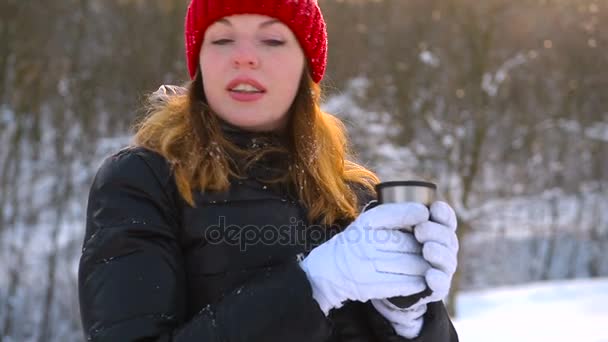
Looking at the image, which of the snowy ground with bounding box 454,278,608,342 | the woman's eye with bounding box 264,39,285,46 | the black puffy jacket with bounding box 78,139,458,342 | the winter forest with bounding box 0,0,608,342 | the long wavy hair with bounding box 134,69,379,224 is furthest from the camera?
the winter forest with bounding box 0,0,608,342

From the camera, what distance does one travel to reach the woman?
1.14 m

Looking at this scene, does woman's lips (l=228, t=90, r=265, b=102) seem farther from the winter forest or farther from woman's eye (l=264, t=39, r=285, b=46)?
the winter forest

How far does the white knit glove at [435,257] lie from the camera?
1150mm

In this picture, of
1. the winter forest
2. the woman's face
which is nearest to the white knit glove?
the woman's face

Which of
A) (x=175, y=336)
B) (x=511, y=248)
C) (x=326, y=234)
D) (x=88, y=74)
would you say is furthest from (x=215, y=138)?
(x=511, y=248)

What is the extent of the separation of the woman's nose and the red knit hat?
9 cm

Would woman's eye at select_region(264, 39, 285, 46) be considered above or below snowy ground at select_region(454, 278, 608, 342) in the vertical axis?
above

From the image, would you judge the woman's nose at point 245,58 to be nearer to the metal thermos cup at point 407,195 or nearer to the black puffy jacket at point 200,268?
the black puffy jacket at point 200,268

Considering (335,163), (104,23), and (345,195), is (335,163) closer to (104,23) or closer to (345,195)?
(345,195)

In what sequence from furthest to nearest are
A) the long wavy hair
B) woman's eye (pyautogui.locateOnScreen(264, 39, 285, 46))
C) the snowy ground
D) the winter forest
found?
1. the winter forest
2. the snowy ground
3. woman's eye (pyautogui.locateOnScreen(264, 39, 285, 46))
4. the long wavy hair

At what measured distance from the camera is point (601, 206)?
39.3ft

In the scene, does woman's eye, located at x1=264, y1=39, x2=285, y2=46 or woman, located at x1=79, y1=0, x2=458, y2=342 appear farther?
woman's eye, located at x1=264, y1=39, x2=285, y2=46

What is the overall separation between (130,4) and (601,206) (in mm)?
8765

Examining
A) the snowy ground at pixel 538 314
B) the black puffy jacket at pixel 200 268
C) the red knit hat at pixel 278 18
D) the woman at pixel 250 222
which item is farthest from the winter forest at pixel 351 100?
the black puffy jacket at pixel 200 268
